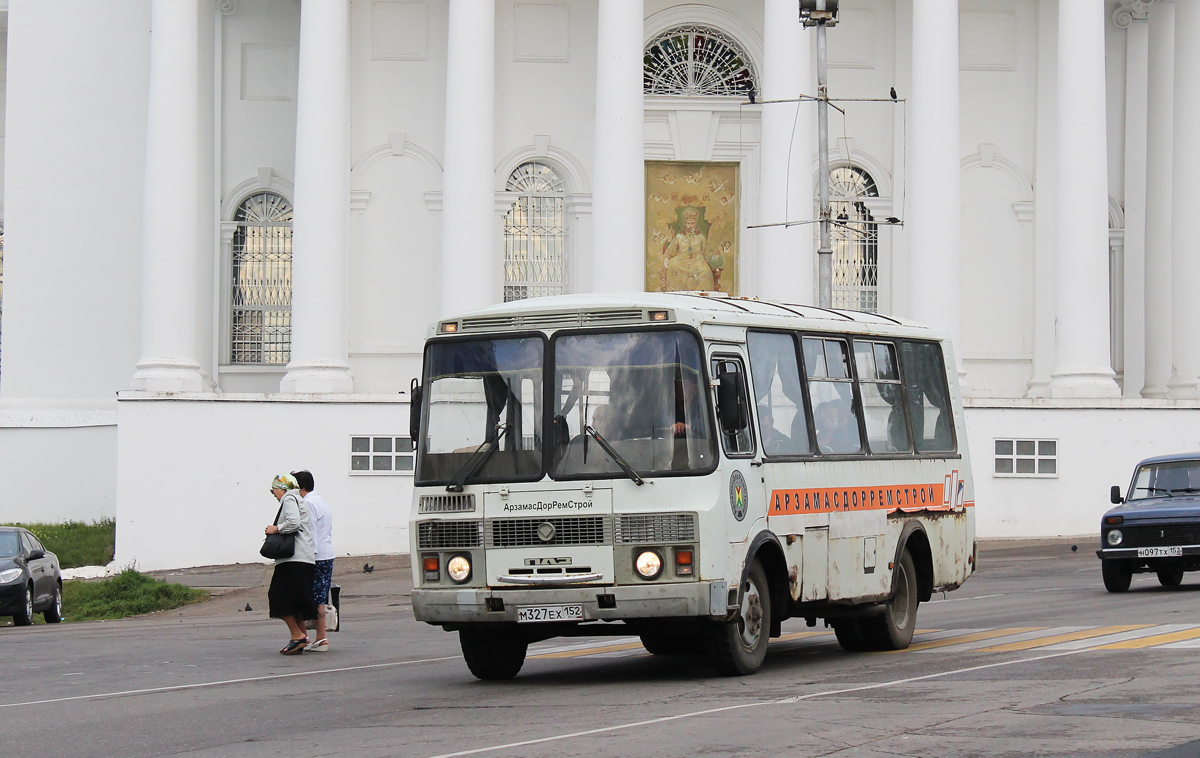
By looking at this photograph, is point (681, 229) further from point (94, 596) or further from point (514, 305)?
point (514, 305)

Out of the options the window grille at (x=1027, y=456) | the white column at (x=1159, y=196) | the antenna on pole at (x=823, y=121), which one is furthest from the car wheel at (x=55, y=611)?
the white column at (x=1159, y=196)

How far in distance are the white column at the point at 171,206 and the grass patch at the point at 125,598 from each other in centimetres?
563

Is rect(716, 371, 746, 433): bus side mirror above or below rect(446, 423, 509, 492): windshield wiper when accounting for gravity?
above

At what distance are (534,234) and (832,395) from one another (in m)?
20.6

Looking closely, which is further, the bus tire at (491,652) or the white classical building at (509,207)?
the white classical building at (509,207)

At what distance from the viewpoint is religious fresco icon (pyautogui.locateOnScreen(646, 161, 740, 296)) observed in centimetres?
3372

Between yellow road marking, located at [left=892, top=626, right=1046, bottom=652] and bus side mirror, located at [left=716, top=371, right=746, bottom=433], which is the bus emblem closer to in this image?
bus side mirror, located at [left=716, top=371, right=746, bottom=433]

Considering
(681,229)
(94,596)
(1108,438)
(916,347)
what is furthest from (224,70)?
(916,347)

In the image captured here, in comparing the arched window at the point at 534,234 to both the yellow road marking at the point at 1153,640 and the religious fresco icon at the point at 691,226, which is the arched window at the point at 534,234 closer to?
the religious fresco icon at the point at 691,226

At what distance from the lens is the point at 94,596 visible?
2461cm

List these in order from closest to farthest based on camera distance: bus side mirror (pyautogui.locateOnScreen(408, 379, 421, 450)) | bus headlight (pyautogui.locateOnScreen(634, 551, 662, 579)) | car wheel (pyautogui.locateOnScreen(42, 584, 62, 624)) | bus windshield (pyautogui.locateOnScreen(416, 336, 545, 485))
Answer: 1. bus headlight (pyautogui.locateOnScreen(634, 551, 662, 579))
2. bus windshield (pyautogui.locateOnScreen(416, 336, 545, 485))
3. bus side mirror (pyautogui.locateOnScreen(408, 379, 421, 450))
4. car wheel (pyautogui.locateOnScreen(42, 584, 62, 624))

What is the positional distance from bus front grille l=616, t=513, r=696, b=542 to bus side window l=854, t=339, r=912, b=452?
120 inches

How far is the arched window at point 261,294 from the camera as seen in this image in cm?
3381

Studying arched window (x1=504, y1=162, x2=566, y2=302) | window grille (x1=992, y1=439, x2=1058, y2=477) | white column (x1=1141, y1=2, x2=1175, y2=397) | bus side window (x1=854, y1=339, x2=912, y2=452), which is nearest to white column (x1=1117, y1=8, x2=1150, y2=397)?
white column (x1=1141, y1=2, x2=1175, y2=397)
